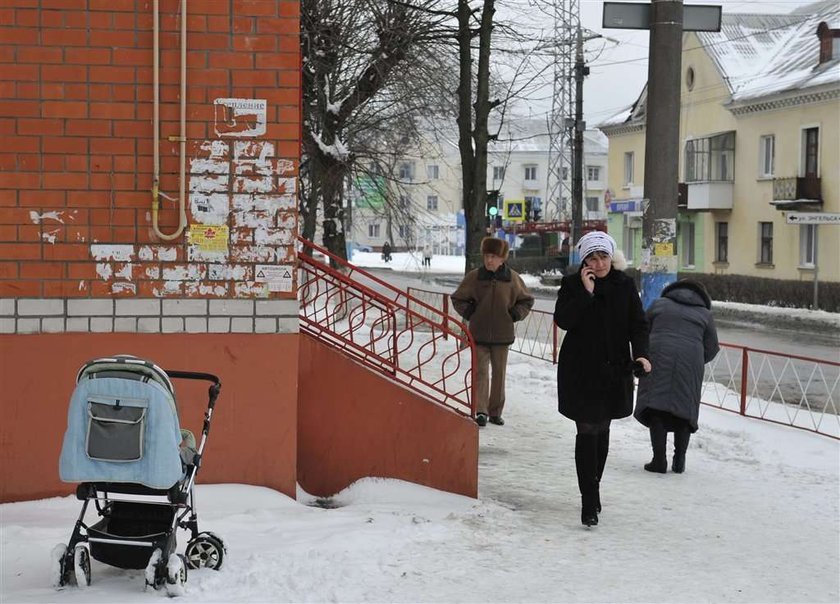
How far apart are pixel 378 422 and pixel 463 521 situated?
101 cm

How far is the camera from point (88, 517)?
594 cm

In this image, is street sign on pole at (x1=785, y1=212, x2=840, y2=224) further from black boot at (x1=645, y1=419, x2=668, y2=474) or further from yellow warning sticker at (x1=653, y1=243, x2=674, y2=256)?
black boot at (x1=645, y1=419, x2=668, y2=474)

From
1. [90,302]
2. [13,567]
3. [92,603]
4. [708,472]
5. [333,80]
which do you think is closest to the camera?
[92,603]

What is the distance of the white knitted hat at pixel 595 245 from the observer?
6.34m

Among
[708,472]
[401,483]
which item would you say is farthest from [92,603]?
[708,472]

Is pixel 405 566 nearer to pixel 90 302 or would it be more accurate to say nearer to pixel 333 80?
pixel 90 302

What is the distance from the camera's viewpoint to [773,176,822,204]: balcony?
1329 inches

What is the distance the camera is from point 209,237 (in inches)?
253

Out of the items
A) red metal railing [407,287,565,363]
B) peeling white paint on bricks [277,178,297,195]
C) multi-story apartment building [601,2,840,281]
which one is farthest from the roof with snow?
peeling white paint on bricks [277,178,297,195]

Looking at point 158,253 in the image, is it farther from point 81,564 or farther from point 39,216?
point 81,564

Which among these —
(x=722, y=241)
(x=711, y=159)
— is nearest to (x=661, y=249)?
(x=722, y=241)

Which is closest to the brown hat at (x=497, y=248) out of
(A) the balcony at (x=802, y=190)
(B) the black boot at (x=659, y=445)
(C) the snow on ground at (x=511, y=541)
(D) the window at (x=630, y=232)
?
(C) the snow on ground at (x=511, y=541)

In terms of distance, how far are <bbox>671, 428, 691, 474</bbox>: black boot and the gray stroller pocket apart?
4.75 meters

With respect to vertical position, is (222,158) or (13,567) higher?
(222,158)
